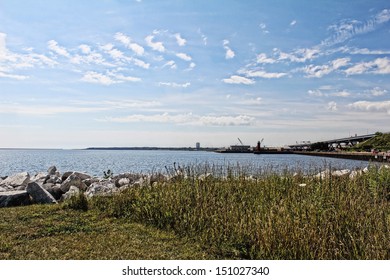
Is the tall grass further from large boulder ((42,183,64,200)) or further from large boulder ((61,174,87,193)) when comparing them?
large boulder ((61,174,87,193))

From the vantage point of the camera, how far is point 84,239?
18.0 ft

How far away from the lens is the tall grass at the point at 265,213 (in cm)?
448

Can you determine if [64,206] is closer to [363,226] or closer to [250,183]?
[250,183]

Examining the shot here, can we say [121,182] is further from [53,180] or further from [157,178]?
[53,180]

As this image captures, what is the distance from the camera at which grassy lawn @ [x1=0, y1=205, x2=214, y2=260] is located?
15.9 ft

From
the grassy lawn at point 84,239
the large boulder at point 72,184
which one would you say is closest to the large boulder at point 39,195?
the large boulder at point 72,184

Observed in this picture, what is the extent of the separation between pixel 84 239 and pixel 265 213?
2759mm

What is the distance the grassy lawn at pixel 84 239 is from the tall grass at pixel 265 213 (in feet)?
1.11

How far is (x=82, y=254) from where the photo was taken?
190 inches

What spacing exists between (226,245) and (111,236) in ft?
6.09

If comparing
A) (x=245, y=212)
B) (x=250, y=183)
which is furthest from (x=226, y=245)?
(x=250, y=183)

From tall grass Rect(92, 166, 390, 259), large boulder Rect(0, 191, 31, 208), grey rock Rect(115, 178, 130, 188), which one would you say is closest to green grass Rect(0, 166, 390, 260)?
tall grass Rect(92, 166, 390, 259)

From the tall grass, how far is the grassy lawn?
0.34m

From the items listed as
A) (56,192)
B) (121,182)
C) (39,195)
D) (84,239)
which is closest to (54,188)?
(56,192)
